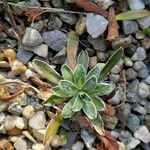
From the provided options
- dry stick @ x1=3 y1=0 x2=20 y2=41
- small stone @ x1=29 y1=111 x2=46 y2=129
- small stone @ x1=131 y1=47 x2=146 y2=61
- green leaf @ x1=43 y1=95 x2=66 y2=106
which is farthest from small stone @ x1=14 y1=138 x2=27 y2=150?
small stone @ x1=131 y1=47 x2=146 y2=61

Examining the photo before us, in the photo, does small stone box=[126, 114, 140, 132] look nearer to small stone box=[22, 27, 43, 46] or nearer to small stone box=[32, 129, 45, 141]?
small stone box=[32, 129, 45, 141]

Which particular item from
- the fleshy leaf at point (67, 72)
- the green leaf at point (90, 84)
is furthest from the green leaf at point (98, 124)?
the fleshy leaf at point (67, 72)

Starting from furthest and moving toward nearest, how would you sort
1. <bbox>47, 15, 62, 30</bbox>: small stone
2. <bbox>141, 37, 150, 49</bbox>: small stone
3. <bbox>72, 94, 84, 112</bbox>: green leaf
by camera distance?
<bbox>141, 37, 150, 49</bbox>: small stone → <bbox>47, 15, 62, 30</bbox>: small stone → <bbox>72, 94, 84, 112</bbox>: green leaf

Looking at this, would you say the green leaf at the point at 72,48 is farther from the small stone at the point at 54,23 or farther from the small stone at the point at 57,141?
the small stone at the point at 57,141

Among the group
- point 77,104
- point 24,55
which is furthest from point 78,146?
point 24,55

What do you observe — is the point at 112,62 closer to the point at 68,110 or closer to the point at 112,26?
the point at 112,26

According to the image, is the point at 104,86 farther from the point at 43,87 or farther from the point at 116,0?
the point at 116,0
